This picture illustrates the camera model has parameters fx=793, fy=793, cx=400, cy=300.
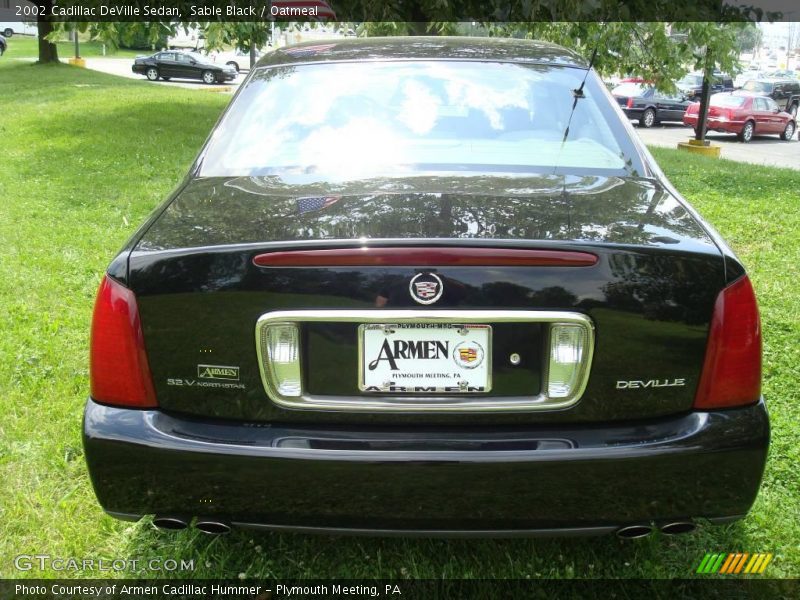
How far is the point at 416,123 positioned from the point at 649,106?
28533mm

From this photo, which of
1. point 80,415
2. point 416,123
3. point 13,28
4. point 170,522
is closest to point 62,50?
point 13,28

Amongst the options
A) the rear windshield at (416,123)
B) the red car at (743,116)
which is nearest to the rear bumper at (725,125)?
the red car at (743,116)

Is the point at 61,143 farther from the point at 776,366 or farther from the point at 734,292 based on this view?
the point at 734,292

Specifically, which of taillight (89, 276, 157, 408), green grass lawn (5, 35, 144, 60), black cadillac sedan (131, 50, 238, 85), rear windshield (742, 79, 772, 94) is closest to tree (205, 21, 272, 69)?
taillight (89, 276, 157, 408)

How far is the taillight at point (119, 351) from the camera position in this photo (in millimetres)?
2107

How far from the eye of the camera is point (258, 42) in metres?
13.9

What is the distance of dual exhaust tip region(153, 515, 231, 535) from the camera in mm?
2146

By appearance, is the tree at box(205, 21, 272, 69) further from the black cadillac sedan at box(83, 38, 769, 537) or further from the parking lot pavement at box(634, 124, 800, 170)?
the black cadillac sedan at box(83, 38, 769, 537)

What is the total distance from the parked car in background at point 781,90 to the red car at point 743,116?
5598 millimetres

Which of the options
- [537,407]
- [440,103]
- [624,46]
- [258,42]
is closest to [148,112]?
[258,42]

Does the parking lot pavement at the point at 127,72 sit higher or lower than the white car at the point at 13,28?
lower

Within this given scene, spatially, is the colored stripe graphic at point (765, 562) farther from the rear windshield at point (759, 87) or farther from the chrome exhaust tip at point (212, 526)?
the rear windshield at point (759, 87)

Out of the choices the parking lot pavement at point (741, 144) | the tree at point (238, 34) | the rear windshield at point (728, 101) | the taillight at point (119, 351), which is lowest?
the parking lot pavement at point (741, 144)

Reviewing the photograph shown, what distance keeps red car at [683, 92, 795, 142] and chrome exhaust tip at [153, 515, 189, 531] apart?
86.6ft
